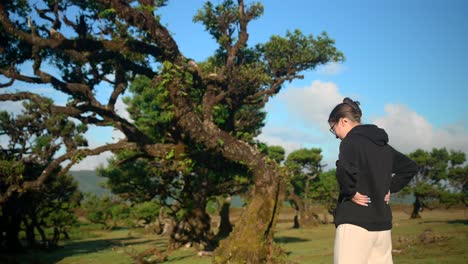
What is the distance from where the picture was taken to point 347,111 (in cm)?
459

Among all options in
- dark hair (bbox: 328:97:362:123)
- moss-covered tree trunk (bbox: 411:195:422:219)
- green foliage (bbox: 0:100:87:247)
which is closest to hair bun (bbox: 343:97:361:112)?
dark hair (bbox: 328:97:362:123)

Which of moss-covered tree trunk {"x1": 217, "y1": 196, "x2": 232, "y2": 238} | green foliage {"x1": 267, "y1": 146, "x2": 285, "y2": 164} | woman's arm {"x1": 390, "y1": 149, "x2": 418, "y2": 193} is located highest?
green foliage {"x1": 267, "y1": 146, "x2": 285, "y2": 164}

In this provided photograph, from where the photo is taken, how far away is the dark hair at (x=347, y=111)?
15.0ft

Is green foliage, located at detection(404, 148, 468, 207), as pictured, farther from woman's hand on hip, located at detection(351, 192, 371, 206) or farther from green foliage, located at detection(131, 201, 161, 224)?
woman's hand on hip, located at detection(351, 192, 371, 206)

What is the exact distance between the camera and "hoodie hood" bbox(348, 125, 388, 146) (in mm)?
4293

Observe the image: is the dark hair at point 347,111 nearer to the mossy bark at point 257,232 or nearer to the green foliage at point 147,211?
the mossy bark at point 257,232

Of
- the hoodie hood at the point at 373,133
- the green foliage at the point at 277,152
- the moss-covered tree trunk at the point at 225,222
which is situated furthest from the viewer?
the green foliage at the point at 277,152

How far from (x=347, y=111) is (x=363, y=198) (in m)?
1.01

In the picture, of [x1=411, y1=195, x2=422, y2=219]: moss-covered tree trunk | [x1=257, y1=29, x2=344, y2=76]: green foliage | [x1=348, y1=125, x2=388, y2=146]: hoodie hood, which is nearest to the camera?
[x1=348, y1=125, x2=388, y2=146]: hoodie hood

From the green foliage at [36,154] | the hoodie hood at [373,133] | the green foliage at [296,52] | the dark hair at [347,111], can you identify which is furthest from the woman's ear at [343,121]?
the green foliage at [36,154]

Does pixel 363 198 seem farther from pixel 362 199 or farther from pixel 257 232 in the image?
pixel 257 232

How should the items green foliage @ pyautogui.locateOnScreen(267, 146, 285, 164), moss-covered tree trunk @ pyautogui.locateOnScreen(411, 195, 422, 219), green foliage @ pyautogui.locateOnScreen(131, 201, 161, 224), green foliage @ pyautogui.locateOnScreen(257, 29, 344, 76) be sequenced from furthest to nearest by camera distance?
1. green foliage @ pyautogui.locateOnScreen(267, 146, 285, 164)
2. moss-covered tree trunk @ pyautogui.locateOnScreen(411, 195, 422, 219)
3. green foliage @ pyautogui.locateOnScreen(131, 201, 161, 224)
4. green foliage @ pyautogui.locateOnScreen(257, 29, 344, 76)

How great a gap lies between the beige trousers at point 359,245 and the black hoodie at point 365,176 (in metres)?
0.07

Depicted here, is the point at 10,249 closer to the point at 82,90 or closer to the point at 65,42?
the point at 82,90
